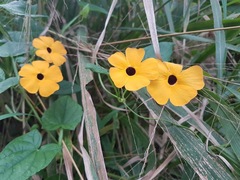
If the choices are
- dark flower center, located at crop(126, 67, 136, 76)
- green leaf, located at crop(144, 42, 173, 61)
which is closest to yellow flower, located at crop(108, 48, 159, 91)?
dark flower center, located at crop(126, 67, 136, 76)

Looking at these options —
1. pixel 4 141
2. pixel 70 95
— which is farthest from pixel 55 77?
pixel 4 141

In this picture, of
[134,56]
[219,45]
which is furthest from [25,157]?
[219,45]

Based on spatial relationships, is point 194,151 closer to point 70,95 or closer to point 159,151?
point 159,151

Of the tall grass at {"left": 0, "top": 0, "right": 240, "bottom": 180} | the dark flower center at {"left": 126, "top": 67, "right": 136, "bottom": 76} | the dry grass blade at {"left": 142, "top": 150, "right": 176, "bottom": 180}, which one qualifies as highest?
the dark flower center at {"left": 126, "top": 67, "right": 136, "bottom": 76}

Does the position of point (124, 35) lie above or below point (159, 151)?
above

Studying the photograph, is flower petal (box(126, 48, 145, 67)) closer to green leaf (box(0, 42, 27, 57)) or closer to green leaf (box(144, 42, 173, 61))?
green leaf (box(144, 42, 173, 61))

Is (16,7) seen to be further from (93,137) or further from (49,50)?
(93,137)
